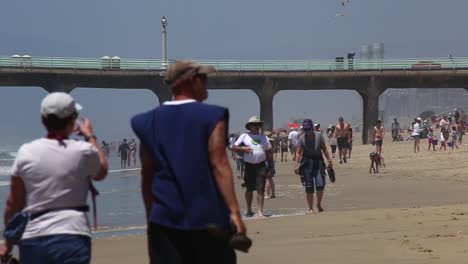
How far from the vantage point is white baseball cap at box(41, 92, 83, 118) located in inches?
167

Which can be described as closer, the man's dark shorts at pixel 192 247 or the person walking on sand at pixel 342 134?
the man's dark shorts at pixel 192 247

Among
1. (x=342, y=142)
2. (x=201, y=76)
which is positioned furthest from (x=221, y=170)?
(x=342, y=142)

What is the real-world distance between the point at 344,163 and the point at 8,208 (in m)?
29.0

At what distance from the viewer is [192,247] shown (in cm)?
409

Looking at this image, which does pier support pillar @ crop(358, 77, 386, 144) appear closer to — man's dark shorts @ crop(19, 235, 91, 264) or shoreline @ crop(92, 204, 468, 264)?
shoreline @ crop(92, 204, 468, 264)

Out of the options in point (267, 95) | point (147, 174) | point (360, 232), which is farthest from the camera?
point (267, 95)

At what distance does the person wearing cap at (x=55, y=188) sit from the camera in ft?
13.6

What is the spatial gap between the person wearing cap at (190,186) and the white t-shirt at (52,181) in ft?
1.23

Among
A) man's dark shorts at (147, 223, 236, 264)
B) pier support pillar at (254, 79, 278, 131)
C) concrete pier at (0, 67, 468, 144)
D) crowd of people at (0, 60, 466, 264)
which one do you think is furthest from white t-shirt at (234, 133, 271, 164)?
pier support pillar at (254, 79, 278, 131)

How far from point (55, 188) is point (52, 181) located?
0.13 feet

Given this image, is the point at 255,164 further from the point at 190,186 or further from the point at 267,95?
the point at 267,95

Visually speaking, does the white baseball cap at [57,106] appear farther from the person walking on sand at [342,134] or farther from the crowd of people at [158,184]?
the person walking on sand at [342,134]

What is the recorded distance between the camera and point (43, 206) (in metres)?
4.21

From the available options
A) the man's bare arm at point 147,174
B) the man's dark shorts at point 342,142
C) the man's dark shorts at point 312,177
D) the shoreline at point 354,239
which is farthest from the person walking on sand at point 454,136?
the man's bare arm at point 147,174
